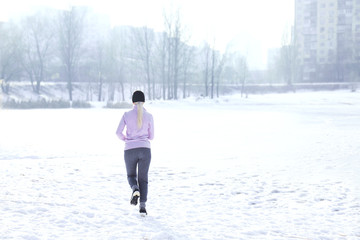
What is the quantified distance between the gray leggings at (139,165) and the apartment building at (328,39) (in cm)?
8181

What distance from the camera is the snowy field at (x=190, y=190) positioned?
201 inches

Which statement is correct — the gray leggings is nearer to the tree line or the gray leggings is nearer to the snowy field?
the snowy field

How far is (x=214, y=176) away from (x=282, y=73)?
69692 millimetres

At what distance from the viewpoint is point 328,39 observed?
8944 cm

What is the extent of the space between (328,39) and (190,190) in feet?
298

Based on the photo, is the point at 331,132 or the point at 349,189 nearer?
the point at 349,189

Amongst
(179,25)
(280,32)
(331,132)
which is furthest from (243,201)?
(280,32)

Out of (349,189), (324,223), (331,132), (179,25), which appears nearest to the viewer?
(324,223)

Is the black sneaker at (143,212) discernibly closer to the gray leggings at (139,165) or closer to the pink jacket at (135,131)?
the gray leggings at (139,165)

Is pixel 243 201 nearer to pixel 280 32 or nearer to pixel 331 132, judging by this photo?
pixel 331 132

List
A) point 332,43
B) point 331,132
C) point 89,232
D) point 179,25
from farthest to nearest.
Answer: point 332,43 → point 179,25 → point 331,132 → point 89,232

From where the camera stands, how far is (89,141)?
13859 mm

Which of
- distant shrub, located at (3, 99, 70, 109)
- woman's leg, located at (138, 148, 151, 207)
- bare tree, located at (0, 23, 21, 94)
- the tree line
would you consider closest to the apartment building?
the tree line

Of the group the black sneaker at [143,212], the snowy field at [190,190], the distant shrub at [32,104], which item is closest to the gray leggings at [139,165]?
the black sneaker at [143,212]
